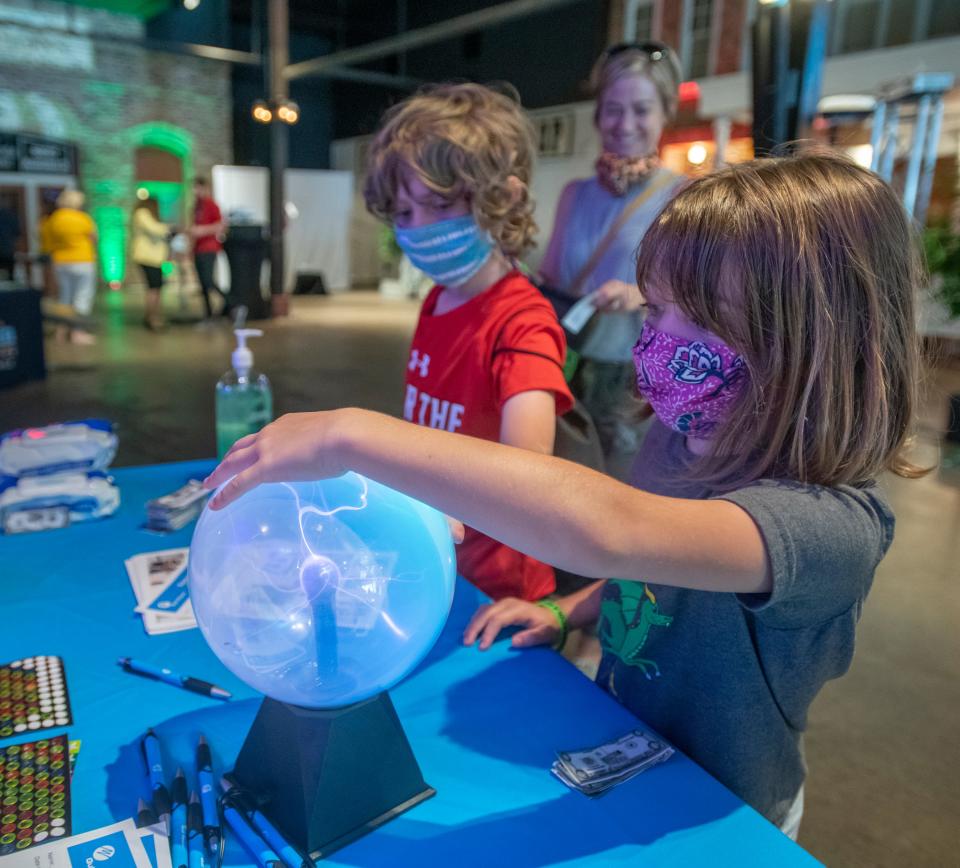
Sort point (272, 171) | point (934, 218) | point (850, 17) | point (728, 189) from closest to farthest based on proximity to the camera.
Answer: point (728, 189) → point (934, 218) → point (850, 17) → point (272, 171)

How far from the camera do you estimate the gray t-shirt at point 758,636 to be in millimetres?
721

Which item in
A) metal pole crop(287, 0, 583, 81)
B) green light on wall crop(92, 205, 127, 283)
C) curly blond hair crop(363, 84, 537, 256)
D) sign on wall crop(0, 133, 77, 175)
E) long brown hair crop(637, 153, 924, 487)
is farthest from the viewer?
green light on wall crop(92, 205, 127, 283)

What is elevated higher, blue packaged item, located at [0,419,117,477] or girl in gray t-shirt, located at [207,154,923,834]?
girl in gray t-shirt, located at [207,154,923,834]

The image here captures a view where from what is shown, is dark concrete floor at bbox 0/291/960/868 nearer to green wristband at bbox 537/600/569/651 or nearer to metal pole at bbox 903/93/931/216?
green wristband at bbox 537/600/569/651

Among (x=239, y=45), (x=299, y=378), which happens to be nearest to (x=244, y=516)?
(x=299, y=378)

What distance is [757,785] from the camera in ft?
2.98

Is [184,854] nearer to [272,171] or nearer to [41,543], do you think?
[41,543]

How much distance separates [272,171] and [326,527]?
35.1ft

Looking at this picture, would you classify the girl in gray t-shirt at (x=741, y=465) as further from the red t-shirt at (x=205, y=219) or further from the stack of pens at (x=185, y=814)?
the red t-shirt at (x=205, y=219)

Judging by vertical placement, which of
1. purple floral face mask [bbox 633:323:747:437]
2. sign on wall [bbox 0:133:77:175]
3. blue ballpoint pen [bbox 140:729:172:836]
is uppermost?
sign on wall [bbox 0:133:77:175]

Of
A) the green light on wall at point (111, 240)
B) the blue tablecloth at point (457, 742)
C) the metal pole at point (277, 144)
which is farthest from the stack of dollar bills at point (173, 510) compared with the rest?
the green light on wall at point (111, 240)

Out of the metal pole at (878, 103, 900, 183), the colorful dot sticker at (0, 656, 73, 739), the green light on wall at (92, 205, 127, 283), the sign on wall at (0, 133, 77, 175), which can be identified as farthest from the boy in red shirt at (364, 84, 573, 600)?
the green light on wall at (92, 205, 127, 283)

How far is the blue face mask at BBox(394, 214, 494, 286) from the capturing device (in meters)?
1.38

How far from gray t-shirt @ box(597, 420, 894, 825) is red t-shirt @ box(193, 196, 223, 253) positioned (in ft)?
31.3
